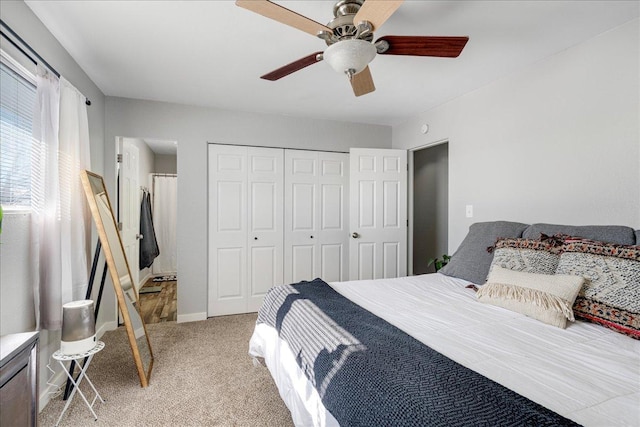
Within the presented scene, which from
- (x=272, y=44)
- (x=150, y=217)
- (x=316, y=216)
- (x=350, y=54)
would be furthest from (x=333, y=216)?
(x=150, y=217)

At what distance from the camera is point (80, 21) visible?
1.92 meters

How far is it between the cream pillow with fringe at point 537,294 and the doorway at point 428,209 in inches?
126

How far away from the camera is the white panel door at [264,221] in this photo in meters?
3.74

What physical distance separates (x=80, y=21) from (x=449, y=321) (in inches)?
109

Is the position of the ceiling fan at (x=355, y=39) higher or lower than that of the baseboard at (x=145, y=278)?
higher

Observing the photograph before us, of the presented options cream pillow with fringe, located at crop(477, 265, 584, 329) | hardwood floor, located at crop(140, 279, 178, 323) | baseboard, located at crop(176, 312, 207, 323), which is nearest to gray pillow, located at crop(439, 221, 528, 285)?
cream pillow with fringe, located at crop(477, 265, 584, 329)

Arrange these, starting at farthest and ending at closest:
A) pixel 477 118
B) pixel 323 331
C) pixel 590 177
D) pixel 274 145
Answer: pixel 274 145, pixel 477 118, pixel 590 177, pixel 323 331

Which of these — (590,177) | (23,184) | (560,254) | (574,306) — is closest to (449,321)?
(574,306)

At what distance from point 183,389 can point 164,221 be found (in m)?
4.04

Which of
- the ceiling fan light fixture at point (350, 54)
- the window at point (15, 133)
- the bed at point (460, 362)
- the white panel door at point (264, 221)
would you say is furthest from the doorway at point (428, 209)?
the window at point (15, 133)

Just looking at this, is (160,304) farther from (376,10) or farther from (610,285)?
(610,285)

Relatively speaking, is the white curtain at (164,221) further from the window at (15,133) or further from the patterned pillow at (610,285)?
the patterned pillow at (610,285)

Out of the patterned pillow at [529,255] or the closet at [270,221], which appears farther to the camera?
the closet at [270,221]

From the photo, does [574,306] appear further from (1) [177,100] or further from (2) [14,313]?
(1) [177,100]
